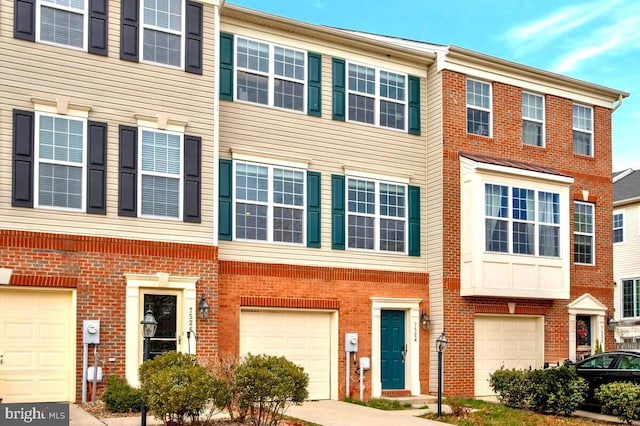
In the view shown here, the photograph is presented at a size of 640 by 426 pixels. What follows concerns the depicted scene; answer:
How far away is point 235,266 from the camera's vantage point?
18.1 metres

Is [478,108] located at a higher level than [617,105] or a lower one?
lower

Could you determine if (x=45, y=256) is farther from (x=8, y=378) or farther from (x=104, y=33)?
(x=104, y=33)

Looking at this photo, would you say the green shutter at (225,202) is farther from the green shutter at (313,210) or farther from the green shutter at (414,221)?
the green shutter at (414,221)

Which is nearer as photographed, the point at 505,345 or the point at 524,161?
the point at 505,345

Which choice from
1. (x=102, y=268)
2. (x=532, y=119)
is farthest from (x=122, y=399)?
(x=532, y=119)

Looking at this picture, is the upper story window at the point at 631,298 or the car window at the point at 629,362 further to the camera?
the upper story window at the point at 631,298

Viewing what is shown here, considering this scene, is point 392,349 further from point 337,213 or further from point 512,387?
point 337,213

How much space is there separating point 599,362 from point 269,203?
27.3ft

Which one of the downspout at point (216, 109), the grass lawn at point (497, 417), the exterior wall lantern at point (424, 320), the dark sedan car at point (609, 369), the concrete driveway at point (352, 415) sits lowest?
the grass lawn at point (497, 417)

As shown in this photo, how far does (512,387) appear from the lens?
1812cm

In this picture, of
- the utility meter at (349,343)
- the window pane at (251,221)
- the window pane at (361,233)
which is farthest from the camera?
the window pane at (361,233)

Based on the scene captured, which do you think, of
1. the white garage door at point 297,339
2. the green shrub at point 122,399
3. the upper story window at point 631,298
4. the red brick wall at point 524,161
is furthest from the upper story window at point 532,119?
the upper story window at point 631,298

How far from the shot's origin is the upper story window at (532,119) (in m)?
22.6

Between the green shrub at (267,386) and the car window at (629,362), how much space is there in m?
7.89
